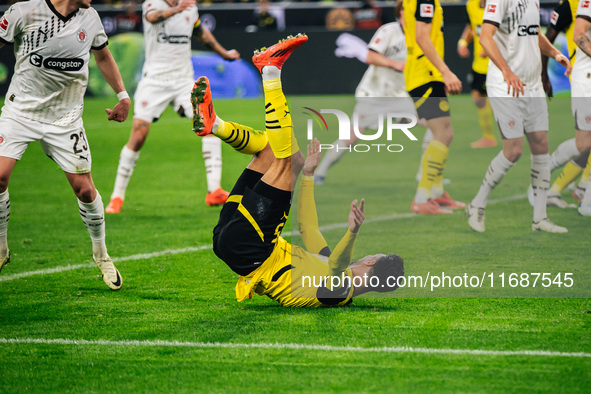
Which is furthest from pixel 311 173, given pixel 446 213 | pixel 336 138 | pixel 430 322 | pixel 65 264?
pixel 446 213

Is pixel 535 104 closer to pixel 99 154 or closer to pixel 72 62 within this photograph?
pixel 72 62

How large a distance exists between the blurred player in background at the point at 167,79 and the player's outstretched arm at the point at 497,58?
3.16 m

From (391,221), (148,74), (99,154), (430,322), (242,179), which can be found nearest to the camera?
(430,322)

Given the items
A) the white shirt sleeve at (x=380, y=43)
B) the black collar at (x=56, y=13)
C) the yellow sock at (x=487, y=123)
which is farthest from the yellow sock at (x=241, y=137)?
the yellow sock at (x=487, y=123)

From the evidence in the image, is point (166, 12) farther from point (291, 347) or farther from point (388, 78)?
point (291, 347)

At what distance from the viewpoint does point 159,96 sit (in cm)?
918

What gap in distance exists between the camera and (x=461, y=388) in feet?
12.2

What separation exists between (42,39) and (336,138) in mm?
2136

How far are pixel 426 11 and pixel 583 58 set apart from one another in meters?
1.58

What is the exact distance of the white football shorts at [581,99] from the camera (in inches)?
285

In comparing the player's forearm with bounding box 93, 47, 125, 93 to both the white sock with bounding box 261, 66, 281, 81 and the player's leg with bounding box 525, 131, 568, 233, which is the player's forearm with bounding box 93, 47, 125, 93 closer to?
the white sock with bounding box 261, 66, 281, 81

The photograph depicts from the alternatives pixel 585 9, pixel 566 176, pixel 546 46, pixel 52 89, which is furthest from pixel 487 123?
pixel 52 89

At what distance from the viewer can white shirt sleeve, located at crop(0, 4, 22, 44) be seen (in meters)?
5.34

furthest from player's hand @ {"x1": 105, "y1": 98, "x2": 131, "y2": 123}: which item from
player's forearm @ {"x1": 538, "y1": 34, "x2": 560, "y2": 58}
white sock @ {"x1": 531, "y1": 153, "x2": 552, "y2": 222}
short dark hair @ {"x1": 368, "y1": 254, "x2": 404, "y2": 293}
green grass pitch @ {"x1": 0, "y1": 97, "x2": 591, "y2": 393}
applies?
player's forearm @ {"x1": 538, "y1": 34, "x2": 560, "y2": 58}
